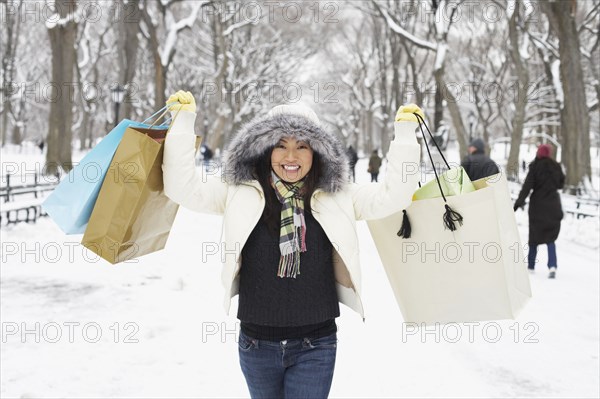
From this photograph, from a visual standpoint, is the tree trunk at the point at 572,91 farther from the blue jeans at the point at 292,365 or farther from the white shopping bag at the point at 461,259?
the blue jeans at the point at 292,365

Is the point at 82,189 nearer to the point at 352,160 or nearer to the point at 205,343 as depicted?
the point at 205,343

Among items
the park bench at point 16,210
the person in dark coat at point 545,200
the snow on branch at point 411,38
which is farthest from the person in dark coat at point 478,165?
the snow on branch at point 411,38

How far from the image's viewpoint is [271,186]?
251 centimetres

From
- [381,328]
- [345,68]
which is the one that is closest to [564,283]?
[381,328]

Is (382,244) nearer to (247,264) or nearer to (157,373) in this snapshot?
(247,264)

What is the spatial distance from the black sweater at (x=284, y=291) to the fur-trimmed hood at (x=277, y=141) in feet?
0.71

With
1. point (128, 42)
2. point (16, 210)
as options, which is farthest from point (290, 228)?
point (128, 42)

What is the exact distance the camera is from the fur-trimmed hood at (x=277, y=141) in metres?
2.44

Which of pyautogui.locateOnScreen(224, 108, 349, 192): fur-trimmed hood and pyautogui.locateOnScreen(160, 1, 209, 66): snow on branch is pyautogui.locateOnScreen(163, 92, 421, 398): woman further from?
pyautogui.locateOnScreen(160, 1, 209, 66): snow on branch

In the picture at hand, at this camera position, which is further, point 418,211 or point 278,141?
point 418,211

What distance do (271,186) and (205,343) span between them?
260 centimetres

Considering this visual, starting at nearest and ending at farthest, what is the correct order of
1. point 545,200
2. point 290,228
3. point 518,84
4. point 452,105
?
point 290,228 → point 545,200 → point 452,105 → point 518,84

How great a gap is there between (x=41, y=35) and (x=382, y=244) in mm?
43478

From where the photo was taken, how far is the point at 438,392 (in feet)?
12.4
